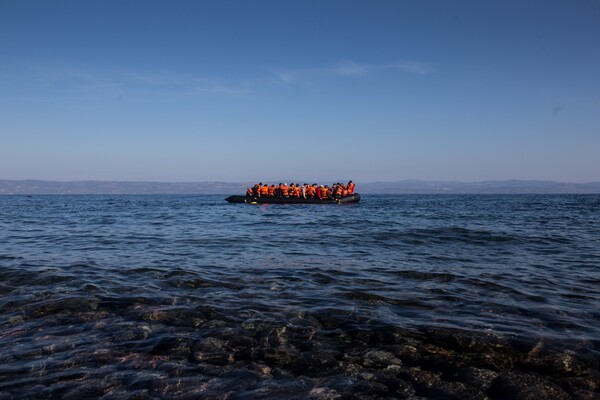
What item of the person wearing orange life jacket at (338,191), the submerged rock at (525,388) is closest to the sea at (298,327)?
the submerged rock at (525,388)

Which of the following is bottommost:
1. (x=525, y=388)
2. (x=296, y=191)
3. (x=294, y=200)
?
(x=525, y=388)

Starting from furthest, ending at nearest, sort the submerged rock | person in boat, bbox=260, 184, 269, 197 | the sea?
person in boat, bbox=260, 184, 269, 197 → the sea → the submerged rock

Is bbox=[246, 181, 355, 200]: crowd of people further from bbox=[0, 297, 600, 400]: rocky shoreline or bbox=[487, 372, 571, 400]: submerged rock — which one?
bbox=[487, 372, 571, 400]: submerged rock

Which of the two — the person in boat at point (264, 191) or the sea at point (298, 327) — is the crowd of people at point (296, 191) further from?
the sea at point (298, 327)

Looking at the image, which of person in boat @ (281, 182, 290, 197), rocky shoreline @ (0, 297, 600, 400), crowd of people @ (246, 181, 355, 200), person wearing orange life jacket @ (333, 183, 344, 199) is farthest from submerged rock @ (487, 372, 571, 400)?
person in boat @ (281, 182, 290, 197)

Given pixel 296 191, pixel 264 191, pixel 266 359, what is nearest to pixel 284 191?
A: pixel 296 191

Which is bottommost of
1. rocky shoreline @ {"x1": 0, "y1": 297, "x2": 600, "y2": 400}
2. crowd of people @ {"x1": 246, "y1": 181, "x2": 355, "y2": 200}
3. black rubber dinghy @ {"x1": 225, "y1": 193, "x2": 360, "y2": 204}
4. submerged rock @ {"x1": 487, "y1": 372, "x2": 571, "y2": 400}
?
submerged rock @ {"x1": 487, "y1": 372, "x2": 571, "y2": 400}

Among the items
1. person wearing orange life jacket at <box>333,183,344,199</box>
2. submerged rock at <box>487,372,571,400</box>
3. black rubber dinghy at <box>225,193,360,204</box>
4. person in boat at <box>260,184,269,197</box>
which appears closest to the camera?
submerged rock at <box>487,372,571,400</box>

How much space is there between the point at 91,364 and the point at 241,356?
72.0 inches

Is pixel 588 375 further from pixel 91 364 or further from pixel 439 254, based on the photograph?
pixel 439 254

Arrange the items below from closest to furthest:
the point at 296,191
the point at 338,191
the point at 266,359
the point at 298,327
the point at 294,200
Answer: the point at 266,359 < the point at 298,327 < the point at 294,200 < the point at 338,191 < the point at 296,191

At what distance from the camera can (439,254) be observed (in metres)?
13.8

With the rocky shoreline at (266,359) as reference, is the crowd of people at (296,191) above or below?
above

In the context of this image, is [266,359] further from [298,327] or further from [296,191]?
[296,191]
